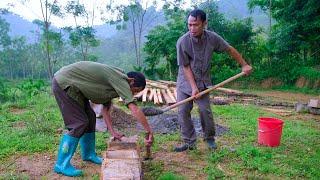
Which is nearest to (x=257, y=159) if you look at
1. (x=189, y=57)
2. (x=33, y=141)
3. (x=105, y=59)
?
(x=189, y=57)

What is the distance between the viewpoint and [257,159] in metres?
4.84

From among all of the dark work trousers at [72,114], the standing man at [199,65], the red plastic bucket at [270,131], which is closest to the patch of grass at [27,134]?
the dark work trousers at [72,114]

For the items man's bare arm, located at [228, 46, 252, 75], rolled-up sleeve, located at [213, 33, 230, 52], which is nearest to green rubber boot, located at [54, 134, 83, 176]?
rolled-up sleeve, located at [213, 33, 230, 52]

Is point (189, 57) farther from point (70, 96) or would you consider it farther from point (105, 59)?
point (105, 59)

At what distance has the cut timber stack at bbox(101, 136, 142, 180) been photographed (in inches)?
132

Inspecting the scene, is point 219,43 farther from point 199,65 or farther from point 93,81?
point 93,81

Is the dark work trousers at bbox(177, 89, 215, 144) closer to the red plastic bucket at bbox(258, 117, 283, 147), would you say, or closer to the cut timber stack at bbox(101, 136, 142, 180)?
the red plastic bucket at bbox(258, 117, 283, 147)

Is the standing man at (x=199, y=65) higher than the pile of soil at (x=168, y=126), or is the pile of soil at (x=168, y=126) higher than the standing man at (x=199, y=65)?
the standing man at (x=199, y=65)

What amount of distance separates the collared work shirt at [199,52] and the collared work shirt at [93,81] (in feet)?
4.28

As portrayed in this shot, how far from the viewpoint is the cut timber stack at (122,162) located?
335 centimetres

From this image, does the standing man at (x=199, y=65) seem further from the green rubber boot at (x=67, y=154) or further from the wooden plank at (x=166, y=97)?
the wooden plank at (x=166, y=97)

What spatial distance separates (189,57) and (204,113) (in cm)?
82

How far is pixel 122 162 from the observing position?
3689 mm

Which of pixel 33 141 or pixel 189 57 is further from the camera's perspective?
pixel 33 141
